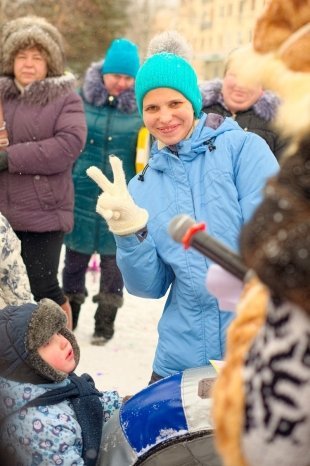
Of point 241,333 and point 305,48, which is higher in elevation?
point 305,48

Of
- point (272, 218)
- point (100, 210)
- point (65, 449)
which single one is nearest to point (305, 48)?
point (272, 218)

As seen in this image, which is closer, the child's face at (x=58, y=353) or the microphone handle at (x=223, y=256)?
the microphone handle at (x=223, y=256)

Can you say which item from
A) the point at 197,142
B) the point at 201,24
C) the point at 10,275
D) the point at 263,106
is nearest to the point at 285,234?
the point at 197,142

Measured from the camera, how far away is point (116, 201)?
1.87m

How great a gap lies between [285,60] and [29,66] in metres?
3.10

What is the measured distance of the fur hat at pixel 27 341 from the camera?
235 cm

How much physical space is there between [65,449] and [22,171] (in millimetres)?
1963

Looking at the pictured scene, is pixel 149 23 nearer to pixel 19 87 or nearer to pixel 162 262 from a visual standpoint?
pixel 19 87

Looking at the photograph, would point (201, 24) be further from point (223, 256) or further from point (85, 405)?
point (223, 256)

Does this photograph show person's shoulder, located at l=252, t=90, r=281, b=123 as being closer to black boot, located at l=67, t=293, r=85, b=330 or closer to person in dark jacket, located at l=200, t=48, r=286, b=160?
person in dark jacket, located at l=200, t=48, r=286, b=160

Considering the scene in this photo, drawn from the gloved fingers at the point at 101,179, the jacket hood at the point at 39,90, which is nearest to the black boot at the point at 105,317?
the jacket hood at the point at 39,90

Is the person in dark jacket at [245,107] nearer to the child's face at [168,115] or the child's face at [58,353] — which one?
the child's face at [168,115]

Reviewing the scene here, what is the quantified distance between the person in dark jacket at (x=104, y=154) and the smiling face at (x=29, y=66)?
2.21ft

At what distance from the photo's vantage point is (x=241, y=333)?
1.01 m
